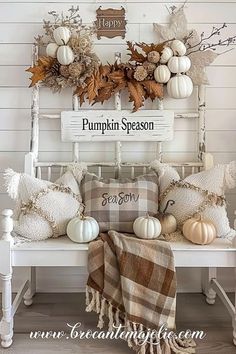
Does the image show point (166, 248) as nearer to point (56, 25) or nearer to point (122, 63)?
point (122, 63)

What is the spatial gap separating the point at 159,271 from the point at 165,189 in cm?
48

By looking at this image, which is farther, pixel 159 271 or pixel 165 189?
pixel 165 189

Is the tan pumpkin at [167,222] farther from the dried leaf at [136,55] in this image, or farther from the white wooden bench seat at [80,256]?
the dried leaf at [136,55]

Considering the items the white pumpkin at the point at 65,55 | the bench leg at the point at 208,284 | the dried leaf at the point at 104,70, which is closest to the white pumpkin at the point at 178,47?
the dried leaf at the point at 104,70

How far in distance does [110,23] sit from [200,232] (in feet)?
4.14

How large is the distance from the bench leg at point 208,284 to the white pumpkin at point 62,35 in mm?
1489

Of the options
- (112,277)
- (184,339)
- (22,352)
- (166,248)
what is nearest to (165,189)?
(166,248)

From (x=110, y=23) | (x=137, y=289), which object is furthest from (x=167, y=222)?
(x=110, y=23)

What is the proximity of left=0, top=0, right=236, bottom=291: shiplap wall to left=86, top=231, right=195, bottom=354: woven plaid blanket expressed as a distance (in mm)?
713

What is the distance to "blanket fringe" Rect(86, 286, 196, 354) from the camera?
1.87 m

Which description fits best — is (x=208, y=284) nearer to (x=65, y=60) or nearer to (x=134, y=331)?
(x=134, y=331)

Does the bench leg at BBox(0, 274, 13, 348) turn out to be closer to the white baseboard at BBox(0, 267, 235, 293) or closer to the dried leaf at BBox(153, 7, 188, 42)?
the white baseboard at BBox(0, 267, 235, 293)

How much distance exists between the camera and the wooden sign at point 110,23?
94.7 inches

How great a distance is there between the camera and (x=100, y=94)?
2355 millimetres
